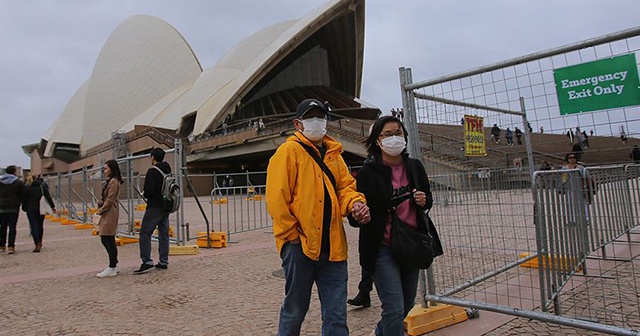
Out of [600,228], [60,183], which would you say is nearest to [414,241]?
[600,228]

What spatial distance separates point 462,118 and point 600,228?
2001 mm

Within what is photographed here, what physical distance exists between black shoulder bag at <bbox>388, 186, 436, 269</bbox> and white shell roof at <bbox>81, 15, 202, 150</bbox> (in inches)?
→ 2016

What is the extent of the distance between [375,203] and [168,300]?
295 centimetres

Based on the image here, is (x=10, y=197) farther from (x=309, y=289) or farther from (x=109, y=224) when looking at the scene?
(x=309, y=289)

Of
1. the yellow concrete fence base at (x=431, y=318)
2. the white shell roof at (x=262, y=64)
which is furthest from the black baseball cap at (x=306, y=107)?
the white shell roof at (x=262, y=64)

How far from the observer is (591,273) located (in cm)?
434

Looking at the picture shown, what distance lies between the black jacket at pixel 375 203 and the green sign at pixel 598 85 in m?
1.13

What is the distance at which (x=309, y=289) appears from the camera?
2.17 m

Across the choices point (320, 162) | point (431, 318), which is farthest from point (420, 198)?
point (431, 318)

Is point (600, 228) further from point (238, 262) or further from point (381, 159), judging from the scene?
point (238, 262)

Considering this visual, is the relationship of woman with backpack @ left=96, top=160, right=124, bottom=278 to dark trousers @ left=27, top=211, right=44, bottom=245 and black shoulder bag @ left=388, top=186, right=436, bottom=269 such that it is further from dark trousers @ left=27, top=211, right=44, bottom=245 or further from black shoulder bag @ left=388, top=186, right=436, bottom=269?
black shoulder bag @ left=388, top=186, right=436, bottom=269

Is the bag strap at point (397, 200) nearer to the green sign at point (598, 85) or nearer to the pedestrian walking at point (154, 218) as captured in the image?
the green sign at point (598, 85)

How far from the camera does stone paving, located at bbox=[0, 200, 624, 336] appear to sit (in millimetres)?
3164

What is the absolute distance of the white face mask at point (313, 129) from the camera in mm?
2293
